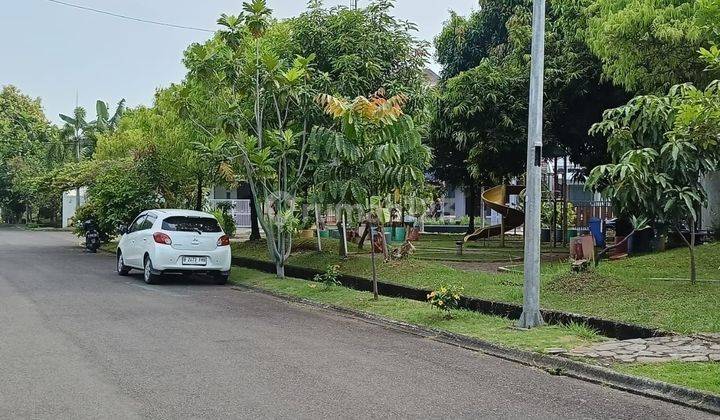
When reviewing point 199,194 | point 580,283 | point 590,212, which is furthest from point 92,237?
point 580,283

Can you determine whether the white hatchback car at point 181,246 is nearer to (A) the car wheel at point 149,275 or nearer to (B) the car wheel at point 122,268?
(A) the car wheel at point 149,275

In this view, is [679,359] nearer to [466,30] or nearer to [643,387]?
[643,387]

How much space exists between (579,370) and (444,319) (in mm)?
3102

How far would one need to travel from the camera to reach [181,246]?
591 inches

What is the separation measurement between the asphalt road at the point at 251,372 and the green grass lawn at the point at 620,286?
2.39 meters

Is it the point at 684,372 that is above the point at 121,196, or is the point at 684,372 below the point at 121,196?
below

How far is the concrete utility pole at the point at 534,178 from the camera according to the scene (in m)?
9.32

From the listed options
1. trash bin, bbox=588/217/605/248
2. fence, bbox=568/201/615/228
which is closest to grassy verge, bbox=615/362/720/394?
trash bin, bbox=588/217/605/248

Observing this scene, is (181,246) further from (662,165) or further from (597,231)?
(597,231)

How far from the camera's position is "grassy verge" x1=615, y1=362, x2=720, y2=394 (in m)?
6.37

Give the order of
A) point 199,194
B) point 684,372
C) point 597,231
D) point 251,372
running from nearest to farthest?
point 684,372 → point 251,372 → point 597,231 → point 199,194

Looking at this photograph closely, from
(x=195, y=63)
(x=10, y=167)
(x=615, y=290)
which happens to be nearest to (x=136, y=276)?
(x=195, y=63)

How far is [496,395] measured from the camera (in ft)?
21.1

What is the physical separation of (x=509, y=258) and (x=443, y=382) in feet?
41.0
